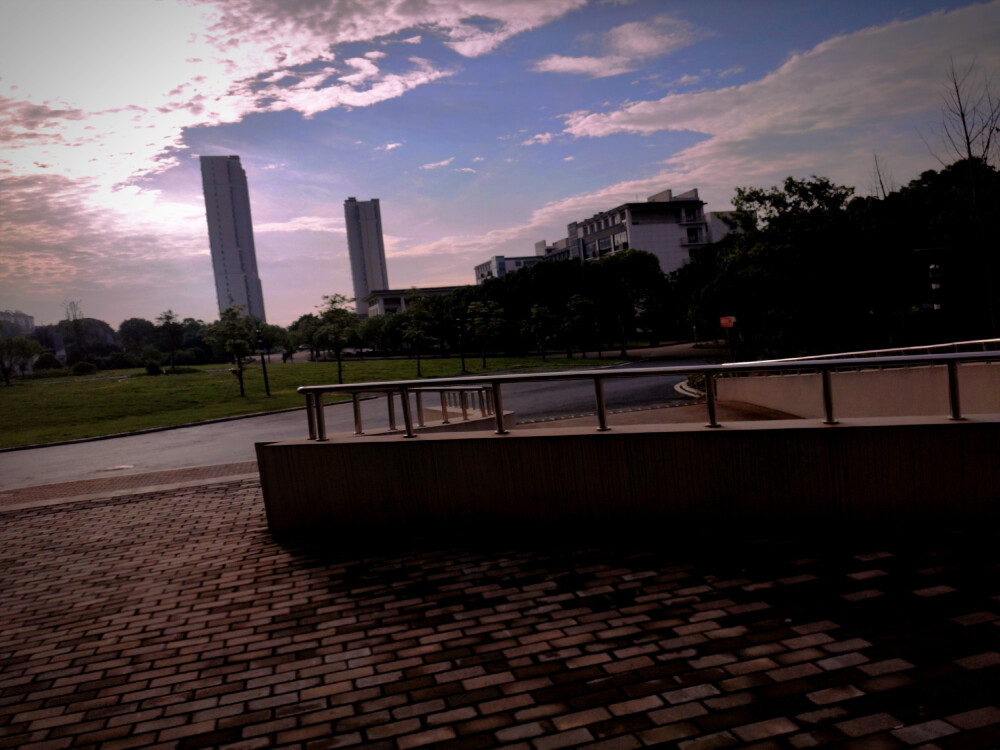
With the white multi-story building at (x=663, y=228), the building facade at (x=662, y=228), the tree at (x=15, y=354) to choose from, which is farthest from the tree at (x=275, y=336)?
the tree at (x=15, y=354)

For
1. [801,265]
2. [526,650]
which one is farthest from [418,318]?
[526,650]

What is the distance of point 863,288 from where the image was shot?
1183 inches

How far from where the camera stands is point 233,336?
3928 centimetres

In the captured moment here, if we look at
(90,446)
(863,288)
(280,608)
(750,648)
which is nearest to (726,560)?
(750,648)

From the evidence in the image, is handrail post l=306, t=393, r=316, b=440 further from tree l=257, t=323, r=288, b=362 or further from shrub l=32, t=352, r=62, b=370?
tree l=257, t=323, r=288, b=362

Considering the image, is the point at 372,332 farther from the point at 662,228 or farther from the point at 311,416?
the point at 311,416

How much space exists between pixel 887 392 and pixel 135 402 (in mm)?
36639

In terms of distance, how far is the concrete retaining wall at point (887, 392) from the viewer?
33.0ft

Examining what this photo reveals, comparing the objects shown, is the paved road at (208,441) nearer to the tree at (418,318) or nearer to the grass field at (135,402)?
the grass field at (135,402)

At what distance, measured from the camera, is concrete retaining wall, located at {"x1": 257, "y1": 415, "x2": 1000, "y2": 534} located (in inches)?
196

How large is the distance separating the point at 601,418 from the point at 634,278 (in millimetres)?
63876

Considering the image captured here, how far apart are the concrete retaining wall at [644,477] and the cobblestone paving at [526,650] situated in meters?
0.37

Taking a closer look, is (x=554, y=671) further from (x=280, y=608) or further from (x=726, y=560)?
(x=280, y=608)

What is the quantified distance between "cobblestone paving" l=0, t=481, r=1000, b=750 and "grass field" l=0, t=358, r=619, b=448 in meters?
23.1
